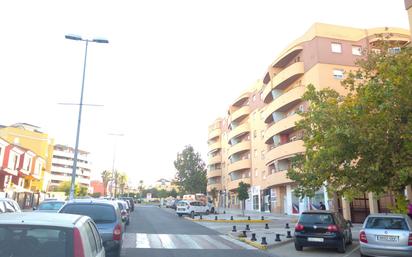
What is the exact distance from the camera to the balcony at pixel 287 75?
40656 millimetres

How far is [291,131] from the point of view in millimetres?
42906

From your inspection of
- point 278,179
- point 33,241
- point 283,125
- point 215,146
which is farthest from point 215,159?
point 33,241

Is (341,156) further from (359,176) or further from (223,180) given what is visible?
(223,180)

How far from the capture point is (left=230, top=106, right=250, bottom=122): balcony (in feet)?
212

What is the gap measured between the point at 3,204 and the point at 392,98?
44.7 feet

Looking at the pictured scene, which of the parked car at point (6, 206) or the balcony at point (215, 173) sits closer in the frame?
the parked car at point (6, 206)

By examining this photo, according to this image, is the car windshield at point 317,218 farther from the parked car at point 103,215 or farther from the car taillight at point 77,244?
the car taillight at point 77,244

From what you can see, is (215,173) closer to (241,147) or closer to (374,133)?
(241,147)

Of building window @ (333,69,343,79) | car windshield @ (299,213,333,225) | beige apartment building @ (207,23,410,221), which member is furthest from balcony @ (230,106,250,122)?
car windshield @ (299,213,333,225)

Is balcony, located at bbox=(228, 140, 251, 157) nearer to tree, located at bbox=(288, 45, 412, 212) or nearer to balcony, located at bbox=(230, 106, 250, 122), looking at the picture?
balcony, located at bbox=(230, 106, 250, 122)

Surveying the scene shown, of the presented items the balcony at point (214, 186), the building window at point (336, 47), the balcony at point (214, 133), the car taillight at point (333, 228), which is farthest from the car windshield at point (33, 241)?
the balcony at point (214, 133)

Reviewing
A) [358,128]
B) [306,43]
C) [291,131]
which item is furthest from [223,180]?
[358,128]

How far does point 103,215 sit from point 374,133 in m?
9.94

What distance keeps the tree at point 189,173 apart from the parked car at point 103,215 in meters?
74.6
